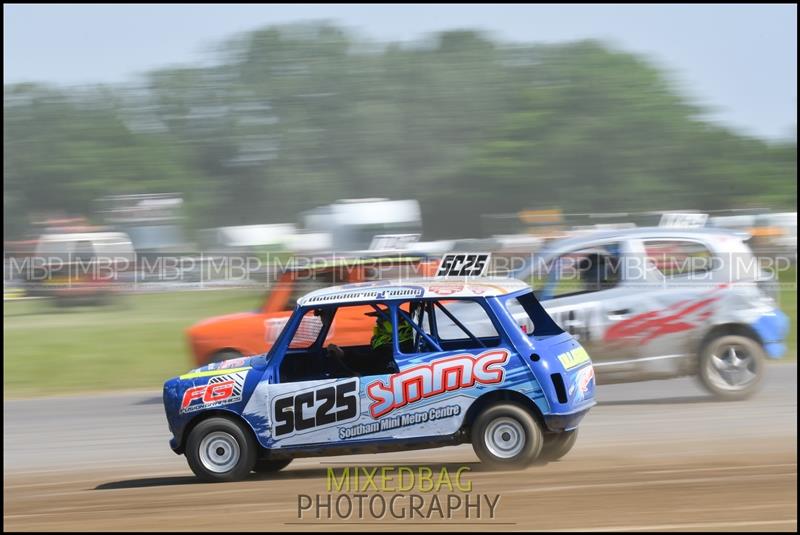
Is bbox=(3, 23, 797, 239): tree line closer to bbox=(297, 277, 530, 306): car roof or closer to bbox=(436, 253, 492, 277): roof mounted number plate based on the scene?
bbox=(436, 253, 492, 277): roof mounted number plate

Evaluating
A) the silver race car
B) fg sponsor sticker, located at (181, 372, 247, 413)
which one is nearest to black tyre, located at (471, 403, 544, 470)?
fg sponsor sticker, located at (181, 372, 247, 413)

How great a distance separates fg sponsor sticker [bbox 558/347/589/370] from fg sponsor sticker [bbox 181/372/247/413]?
7.79 feet

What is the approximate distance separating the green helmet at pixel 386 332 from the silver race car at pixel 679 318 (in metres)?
3.49

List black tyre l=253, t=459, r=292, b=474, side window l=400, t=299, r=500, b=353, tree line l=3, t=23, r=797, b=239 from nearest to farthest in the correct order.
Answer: side window l=400, t=299, r=500, b=353, black tyre l=253, t=459, r=292, b=474, tree line l=3, t=23, r=797, b=239

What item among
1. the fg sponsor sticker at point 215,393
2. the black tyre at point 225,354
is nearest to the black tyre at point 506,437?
the fg sponsor sticker at point 215,393

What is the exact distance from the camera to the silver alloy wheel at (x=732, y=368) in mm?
10461

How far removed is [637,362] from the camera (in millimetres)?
10484

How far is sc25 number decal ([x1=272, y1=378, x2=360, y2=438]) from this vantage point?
7.12 meters

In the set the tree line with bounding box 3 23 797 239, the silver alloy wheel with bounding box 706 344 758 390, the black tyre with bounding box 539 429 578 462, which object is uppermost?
the tree line with bounding box 3 23 797 239

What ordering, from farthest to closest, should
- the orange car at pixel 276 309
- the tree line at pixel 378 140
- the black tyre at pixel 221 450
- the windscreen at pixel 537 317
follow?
1. the tree line at pixel 378 140
2. the orange car at pixel 276 309
3. the windscreen at pixel 537 317
4. the black tyre at pixel 221 450

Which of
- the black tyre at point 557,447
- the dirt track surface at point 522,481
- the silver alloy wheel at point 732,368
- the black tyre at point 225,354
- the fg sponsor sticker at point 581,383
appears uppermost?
the fg sponsor sticker at point 581,383

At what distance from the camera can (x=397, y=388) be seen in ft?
23.2

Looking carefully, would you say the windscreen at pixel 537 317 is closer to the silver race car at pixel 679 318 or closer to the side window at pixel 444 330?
the side window at pixel 444 330

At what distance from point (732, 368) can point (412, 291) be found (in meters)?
4.83
